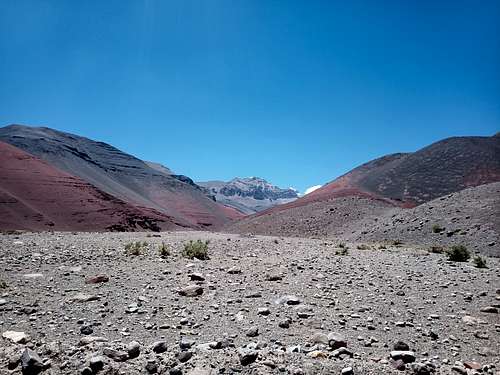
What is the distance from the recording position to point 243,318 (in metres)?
6.45

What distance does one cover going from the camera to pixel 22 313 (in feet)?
21.9

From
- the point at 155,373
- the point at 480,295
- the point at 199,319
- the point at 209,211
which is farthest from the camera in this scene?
the point at 209,211

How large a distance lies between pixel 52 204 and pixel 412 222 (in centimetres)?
4716

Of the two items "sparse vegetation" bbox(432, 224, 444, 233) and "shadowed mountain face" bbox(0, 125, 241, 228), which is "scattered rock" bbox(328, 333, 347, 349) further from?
"shadowed mountain face" bbox(0, 125, 241, 228)

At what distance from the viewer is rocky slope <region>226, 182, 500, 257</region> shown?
21.0m

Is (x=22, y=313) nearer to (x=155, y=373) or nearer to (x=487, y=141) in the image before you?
(x=155, y=373)

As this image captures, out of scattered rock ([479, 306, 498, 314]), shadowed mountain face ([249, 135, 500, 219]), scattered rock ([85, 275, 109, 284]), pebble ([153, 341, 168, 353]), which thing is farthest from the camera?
shadowed mountain face ([249, 135, 500, 219])

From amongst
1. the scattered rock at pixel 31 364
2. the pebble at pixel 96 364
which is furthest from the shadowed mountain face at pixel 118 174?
the pebble at pixel 96 364

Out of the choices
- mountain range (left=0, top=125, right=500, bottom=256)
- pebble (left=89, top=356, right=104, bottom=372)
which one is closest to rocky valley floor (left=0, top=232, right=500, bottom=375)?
pebble (left=89, top=356, right=104, bottom=372)

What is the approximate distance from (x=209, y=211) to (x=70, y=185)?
60679mm

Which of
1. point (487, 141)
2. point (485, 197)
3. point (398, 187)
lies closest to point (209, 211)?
point (398, 187)

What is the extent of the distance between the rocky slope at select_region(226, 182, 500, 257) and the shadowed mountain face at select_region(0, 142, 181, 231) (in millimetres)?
21460

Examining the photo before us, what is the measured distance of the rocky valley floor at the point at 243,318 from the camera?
15.8 feet

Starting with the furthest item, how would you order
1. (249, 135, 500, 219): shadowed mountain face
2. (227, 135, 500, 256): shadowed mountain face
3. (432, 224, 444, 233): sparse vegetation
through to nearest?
1. (249, 135, 500, 219): shadowed mountain face
2. (227, 135, 500, 256): shadowed mountain face
3. (432, 224, 444, 233): sparse vegetation
